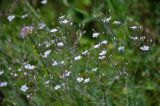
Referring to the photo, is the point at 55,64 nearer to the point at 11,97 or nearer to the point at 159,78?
the point at 11,97

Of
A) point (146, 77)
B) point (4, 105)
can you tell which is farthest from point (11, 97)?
point (146, 77)

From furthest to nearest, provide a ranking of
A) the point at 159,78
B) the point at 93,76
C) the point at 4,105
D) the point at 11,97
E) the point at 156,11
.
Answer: the point at 156,11 < the point at 4,105 < the point at 159,78 < the point at 11,97 < the point at 93,76

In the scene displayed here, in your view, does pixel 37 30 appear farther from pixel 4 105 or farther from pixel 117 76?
pixel 4 105

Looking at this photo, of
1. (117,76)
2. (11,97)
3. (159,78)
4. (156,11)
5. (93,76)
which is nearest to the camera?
(117,76)

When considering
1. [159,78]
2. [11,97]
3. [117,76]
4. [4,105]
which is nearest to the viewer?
[117,76]


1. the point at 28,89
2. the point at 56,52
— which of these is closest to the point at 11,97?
the point at 28,89

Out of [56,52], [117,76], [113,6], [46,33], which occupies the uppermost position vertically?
[113,6]

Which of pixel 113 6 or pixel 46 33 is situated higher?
pixel 113 6

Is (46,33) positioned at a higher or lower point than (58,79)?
higher

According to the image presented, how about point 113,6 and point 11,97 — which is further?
point 113,6
